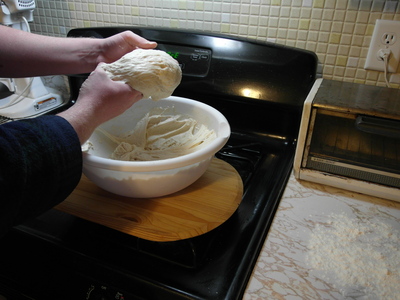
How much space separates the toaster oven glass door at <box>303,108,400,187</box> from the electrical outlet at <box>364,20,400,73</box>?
25 cm

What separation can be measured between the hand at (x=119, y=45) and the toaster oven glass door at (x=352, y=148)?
43cm

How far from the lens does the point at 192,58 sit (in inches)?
40.4

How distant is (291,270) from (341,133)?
35 cm

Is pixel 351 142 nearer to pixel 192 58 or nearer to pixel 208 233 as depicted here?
pixel 208 233

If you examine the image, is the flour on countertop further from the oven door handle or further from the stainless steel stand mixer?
the stainless steel stand mixer

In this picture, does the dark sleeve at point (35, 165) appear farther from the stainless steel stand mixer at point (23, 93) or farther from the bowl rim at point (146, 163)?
the stainless steel stand mixer at point (23, 93)

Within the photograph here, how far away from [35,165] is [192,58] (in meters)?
0.66

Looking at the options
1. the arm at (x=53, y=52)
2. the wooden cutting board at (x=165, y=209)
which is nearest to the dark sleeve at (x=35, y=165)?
the wooden cutting board at (x=165, y=209)

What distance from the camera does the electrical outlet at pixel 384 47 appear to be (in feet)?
2.85

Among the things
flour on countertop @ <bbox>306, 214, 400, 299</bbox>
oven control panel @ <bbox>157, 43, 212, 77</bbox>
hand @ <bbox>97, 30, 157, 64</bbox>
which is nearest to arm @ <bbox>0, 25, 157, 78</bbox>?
hand @ <bbox>97, 30, 157, 64</bbox>

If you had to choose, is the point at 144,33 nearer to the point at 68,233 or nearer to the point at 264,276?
the point at 68,233

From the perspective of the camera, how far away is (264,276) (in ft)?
1.93

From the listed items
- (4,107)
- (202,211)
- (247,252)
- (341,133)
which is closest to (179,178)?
(202,211)

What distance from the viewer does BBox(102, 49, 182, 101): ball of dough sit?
645 mm
